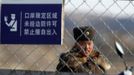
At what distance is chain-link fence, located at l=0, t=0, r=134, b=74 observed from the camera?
279cm

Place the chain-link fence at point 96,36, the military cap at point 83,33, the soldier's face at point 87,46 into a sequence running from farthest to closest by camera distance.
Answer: the soldier's face at point 87,46 < the military cap at point 83,33 < the chain-link fence at point 96,36

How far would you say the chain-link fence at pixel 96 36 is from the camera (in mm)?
2785

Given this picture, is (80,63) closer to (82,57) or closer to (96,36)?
(82,57)

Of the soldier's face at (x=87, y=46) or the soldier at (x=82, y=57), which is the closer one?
the soldier at (x=82, y=57)

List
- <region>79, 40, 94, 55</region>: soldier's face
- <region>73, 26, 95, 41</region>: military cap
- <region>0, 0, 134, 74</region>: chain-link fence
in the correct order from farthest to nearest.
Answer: <region>79, 40, 94, 55</region>: soldier's face → <region>73, 26, 95, 41</region>: military cap → <region>0, 0, 134, 74</region>: chain-link fence

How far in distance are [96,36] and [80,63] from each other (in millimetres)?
198

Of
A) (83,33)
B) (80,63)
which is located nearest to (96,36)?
(83,33)

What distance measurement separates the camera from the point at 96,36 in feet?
9.86

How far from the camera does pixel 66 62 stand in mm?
2943

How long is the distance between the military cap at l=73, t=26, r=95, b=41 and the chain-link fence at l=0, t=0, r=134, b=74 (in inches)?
1.2

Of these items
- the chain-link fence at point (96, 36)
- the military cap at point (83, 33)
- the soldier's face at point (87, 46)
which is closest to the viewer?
the chain-link fence at point (96, 36)

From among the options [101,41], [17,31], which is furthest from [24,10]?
[101,41]

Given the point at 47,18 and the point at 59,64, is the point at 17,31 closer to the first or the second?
the point at 47,18

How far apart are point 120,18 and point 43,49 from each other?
0.51m
